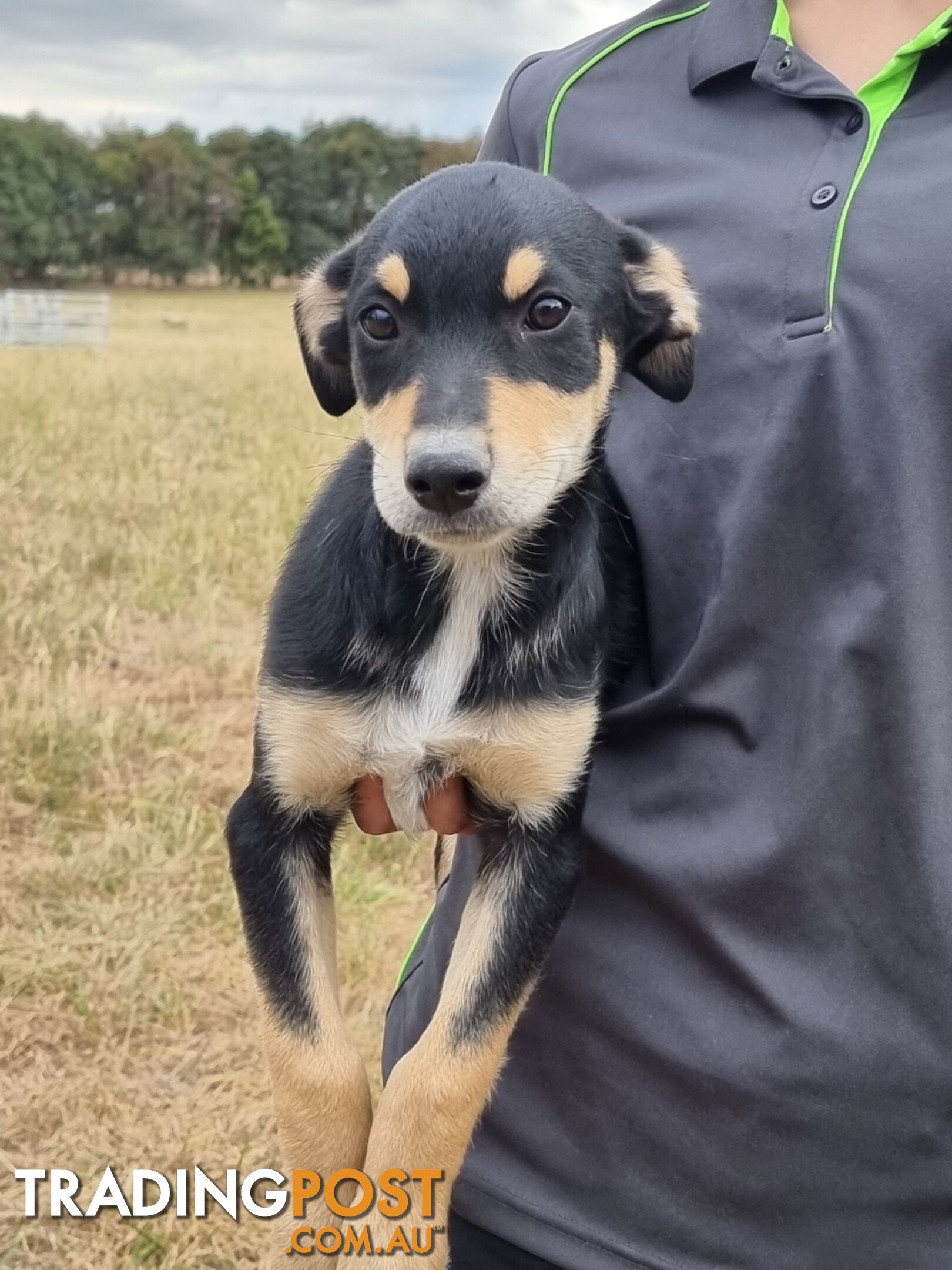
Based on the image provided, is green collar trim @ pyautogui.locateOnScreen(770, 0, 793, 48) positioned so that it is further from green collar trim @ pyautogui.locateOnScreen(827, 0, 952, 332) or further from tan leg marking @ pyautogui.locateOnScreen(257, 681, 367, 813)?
tan leg marking @ pyautogui.locateOnScreen(257, 681, 367, 813)

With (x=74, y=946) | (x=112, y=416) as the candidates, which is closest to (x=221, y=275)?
(x=112, y=416)

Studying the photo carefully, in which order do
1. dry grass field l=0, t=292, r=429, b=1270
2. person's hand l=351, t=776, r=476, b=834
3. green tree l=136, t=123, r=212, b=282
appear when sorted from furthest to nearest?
green tree l=136, t=123, r=212, b=282 < dry grass field l=0, t=292, r=429, b=1270 < person's hand l=351, t=776, r=476, b=834

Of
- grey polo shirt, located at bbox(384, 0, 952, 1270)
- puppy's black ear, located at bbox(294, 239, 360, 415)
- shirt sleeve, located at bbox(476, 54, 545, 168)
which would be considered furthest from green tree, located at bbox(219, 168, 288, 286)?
grey polo shirt, located at bbox(384, 0, 952, 1270)

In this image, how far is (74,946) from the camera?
3.54m

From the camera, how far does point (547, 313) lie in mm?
1936

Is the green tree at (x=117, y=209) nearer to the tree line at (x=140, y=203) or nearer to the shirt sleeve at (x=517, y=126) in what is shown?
the tree line at (x=140, y=203)

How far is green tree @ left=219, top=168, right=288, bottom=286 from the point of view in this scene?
42.4 meters

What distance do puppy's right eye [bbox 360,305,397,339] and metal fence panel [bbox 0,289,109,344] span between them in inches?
882

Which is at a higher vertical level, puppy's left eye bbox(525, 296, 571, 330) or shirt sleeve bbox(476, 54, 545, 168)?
shirt sleeve bbox(476, 54, 545, 168)

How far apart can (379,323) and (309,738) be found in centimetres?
65

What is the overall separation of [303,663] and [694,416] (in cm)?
71

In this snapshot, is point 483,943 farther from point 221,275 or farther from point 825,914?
point 221,275

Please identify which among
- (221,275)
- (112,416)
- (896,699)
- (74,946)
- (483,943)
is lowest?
(221,275)

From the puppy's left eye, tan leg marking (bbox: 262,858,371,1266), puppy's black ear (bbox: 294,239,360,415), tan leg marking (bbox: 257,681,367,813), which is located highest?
the puppy's left eye
